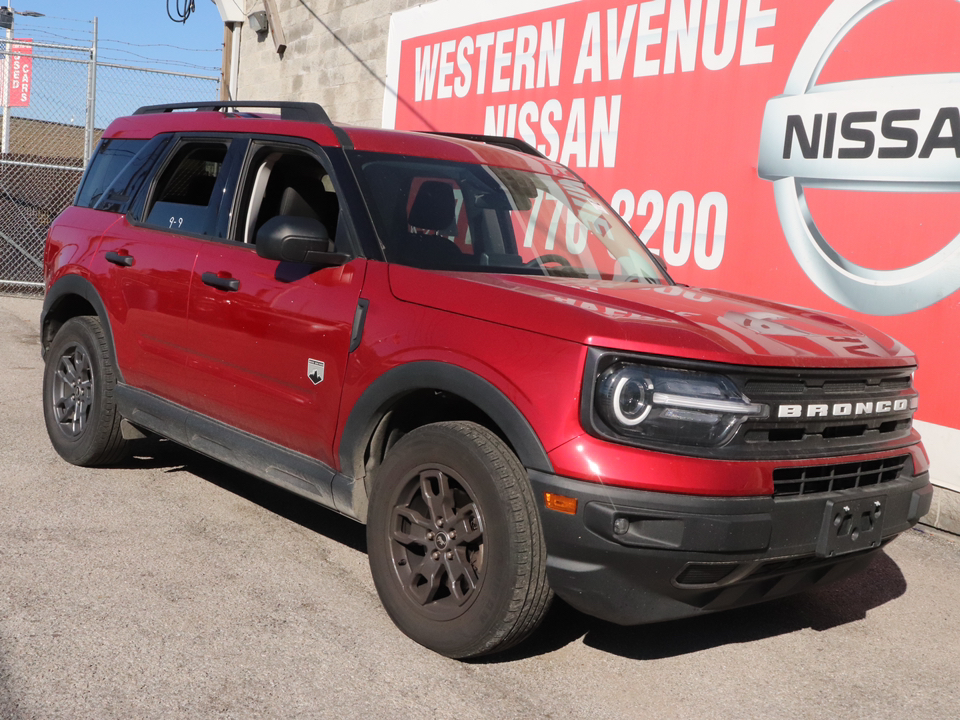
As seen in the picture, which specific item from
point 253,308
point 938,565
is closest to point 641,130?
point 938,565

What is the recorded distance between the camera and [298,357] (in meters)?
3.96

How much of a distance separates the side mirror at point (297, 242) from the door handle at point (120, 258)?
4.94 ft

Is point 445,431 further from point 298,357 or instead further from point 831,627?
point 831,627

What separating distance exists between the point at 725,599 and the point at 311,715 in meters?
1.34

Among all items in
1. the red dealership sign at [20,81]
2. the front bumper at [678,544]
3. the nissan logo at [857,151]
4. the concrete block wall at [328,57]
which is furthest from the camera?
the red dealership sign at [20,81]

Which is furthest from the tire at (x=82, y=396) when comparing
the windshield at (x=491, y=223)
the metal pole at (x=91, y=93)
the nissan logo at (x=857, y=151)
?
the metal pole at (x=91, y=93)

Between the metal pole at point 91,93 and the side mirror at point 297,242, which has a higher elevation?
the metal pole at point 91,93

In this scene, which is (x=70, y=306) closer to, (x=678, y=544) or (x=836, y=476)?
(x=678, y=544)

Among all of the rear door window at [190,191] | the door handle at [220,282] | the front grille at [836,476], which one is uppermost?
the rear door window at [190,191]

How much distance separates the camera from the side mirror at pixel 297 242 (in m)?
3.81

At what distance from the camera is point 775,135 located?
6.95m

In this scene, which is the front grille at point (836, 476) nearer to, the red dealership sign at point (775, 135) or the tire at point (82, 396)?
the red dealership sign at point (775, 135)

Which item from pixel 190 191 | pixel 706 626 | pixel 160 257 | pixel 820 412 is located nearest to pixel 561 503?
pixel 820 412

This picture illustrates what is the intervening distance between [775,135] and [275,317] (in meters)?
4.30
